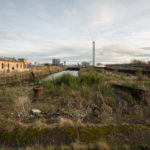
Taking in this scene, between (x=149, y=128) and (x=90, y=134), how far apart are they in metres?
1.33

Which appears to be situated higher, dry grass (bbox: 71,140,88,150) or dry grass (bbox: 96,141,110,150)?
dry grass (bbox: 96,141,110,150)

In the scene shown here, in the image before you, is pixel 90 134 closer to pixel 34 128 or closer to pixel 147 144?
pixel 147 144

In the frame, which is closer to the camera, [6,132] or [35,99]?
[6,132]

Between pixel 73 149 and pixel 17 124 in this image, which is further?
pixel 17 124

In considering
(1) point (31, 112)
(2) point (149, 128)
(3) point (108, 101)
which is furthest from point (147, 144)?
(1) point (31, 112)

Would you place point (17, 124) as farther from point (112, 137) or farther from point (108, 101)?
point (108, 101)

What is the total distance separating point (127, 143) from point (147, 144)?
331 mm

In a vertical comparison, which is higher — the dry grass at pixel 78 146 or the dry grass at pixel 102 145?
the dry grass at pixel 102 145

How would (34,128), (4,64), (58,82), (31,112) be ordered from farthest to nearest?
(4,64)
(58,82)
(31,112)
(34,128)

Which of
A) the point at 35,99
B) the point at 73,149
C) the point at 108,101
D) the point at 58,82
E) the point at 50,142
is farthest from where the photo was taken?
the point at 58,82

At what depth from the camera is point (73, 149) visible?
1776 millimetres

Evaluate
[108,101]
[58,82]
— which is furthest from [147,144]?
[58,82]

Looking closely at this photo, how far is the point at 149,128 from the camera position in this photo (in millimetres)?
2270

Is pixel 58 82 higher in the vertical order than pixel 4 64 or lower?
lower
